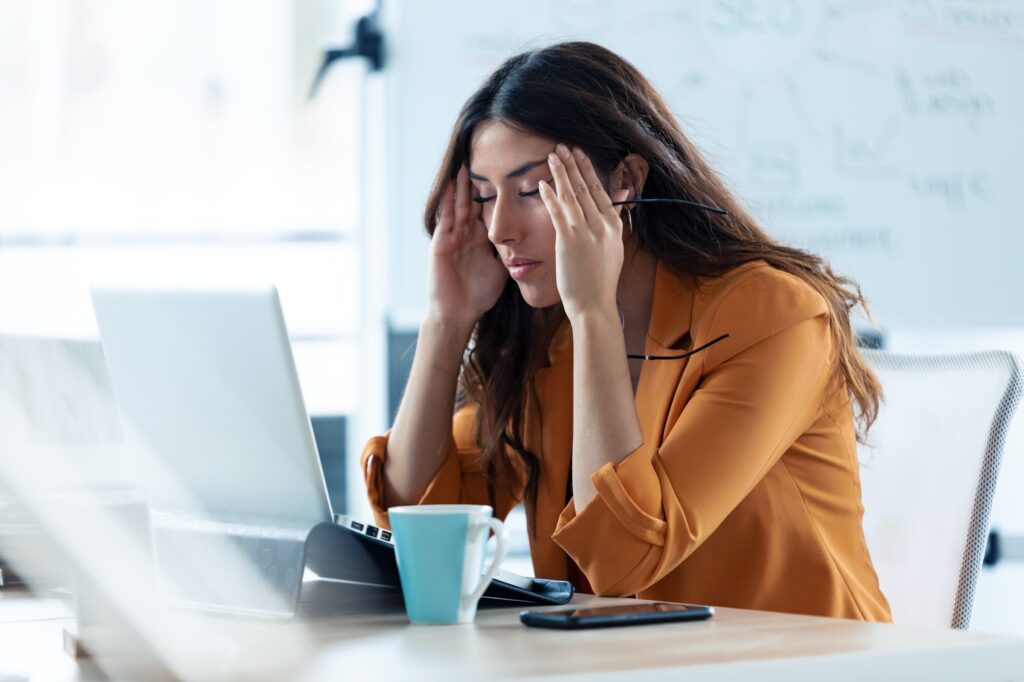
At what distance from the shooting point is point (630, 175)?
1.46 meters

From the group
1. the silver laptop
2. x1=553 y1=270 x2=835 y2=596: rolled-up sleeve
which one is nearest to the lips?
x1=553 y1=270 x2=835 y2=596: rolled-up sleeve

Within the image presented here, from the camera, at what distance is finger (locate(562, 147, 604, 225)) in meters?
1.31

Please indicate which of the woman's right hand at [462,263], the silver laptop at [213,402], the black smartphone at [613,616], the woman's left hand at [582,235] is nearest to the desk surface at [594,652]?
the black smartphone at [613,616]

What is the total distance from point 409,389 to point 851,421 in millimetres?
521

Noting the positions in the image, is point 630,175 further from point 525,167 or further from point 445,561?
point 445,561

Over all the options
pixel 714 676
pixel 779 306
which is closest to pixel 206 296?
pixel 714 676

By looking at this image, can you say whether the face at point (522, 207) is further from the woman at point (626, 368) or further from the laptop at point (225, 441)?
the laptop at point (225, 441)

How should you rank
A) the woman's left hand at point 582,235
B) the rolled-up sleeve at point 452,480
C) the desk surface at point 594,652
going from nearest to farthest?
the desk surface at point 594,652
the woman's left hand at point 582,235
the rolled-up sleeve at point 452,480

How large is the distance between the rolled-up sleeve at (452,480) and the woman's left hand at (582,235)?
322mm

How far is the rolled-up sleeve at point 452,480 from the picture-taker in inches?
59.4

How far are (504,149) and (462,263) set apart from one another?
0.25 m

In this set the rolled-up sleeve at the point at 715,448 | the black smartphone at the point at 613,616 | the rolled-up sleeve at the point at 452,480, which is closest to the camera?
the black smartphone at the point at 613,616

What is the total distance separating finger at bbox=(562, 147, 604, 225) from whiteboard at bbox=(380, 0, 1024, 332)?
1.05 m

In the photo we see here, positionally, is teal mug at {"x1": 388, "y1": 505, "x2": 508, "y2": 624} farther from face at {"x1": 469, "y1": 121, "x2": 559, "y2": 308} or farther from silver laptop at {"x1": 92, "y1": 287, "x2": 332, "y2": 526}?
face at {"x1": 469, "y1": 121, "x2": 559, "y2": 308}
